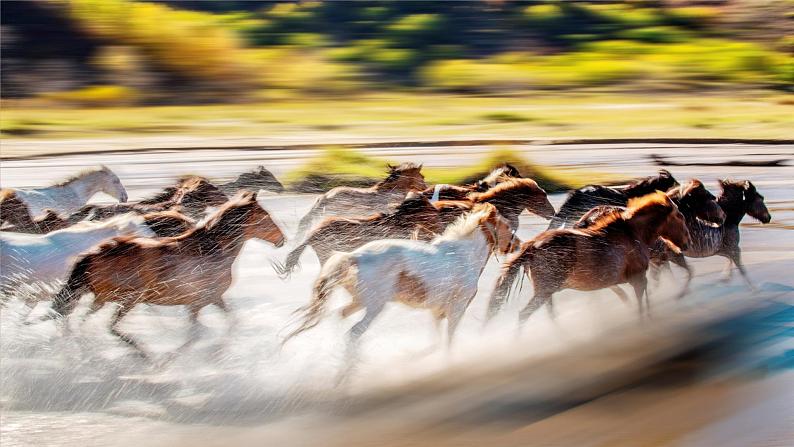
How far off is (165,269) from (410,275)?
46.5 inches

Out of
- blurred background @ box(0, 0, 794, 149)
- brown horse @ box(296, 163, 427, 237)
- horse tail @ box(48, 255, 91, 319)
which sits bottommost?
blurred background @ box(0, 0, 794, 149)

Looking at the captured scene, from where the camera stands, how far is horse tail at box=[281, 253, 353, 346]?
13.1 feet

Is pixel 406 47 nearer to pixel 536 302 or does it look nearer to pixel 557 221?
pixel 557 221

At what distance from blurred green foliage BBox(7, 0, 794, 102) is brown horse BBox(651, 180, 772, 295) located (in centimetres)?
695

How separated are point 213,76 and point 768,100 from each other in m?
8.26

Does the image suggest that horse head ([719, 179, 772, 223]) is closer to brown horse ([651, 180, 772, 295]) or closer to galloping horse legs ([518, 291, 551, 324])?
brown horse ([651, 180, 772, 295])

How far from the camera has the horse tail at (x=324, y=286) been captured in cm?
398

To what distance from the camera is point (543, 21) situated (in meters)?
14.3

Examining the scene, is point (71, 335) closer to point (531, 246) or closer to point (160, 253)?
point (160, 253)

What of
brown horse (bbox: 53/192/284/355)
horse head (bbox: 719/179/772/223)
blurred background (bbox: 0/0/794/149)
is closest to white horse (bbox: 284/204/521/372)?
brown horse (bbox: 53/192/284/355)

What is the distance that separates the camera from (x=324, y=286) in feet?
13.2

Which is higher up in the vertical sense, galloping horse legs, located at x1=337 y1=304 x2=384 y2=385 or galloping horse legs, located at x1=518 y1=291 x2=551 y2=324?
galloping horse legs, located at x1=337 y1=304 x2=384 y2=385

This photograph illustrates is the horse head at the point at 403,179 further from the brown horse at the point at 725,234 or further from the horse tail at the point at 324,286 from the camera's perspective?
the horse tail at the point at 324,286

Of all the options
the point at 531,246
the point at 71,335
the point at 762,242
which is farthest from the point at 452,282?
the point at 762,242
